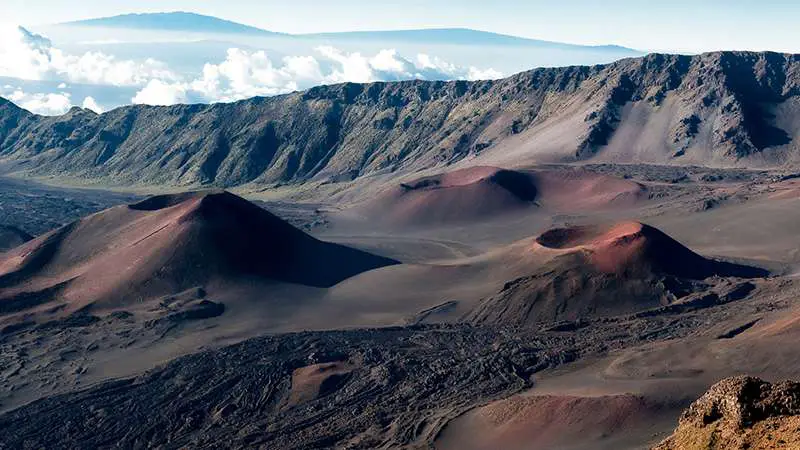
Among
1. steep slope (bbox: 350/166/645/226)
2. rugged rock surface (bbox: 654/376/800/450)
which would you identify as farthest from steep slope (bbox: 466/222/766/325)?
rugged rock surface (bbox: 654/376/800/450)

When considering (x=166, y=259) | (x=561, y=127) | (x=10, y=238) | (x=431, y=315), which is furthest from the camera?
(x=561, y=127)

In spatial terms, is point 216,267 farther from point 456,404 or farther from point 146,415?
point 456,404

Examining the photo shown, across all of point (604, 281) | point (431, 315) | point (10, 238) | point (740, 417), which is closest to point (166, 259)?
point (431, 315)

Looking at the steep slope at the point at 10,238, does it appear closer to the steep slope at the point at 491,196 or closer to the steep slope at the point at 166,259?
the steep slope at the point at 166,259

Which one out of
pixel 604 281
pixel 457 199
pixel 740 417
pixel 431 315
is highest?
pixel 740 417

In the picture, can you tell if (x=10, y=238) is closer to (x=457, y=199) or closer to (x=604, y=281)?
(x=457, y=199)

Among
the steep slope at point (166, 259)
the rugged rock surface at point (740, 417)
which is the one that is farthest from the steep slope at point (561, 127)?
the rugged rock surface at point (740, 417)

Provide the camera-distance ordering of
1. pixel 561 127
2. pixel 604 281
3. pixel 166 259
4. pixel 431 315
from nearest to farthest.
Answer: pixel 431 315, pixel 604 281, pixel 166 259, pixel 561 127
